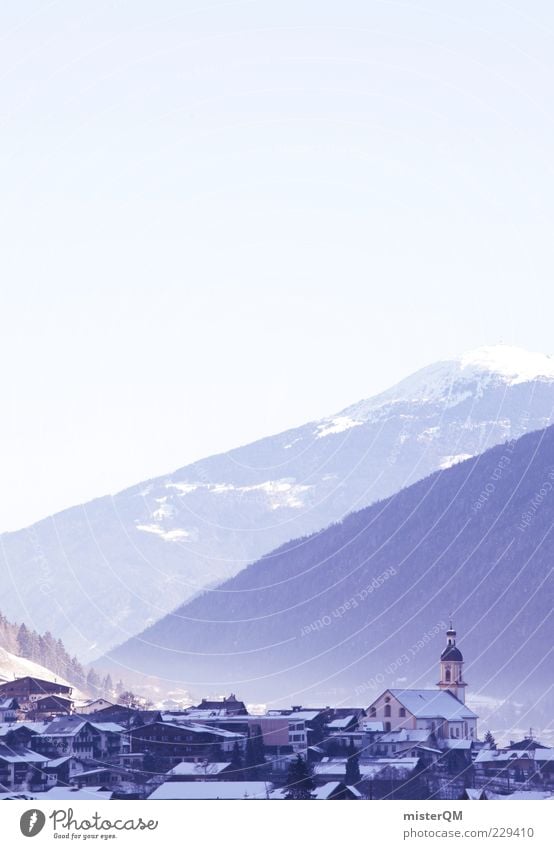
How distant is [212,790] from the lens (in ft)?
445

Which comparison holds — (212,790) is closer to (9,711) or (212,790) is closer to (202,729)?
(202,729)

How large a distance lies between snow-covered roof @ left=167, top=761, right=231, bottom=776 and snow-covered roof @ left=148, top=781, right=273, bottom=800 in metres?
3.39

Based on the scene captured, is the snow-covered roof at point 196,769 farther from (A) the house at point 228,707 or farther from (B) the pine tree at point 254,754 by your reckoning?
(A) the house at point 228,707

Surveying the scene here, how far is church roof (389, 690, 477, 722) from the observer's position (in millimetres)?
190500

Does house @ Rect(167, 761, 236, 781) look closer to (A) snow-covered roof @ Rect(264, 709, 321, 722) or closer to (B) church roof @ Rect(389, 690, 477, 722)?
(A) snow-covered roof @ Rect(264, 709, 321, 722)

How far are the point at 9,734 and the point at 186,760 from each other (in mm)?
18232

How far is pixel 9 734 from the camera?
545 feet

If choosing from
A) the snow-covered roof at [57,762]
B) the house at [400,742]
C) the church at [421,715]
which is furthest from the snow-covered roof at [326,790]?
the church at [421,715]
